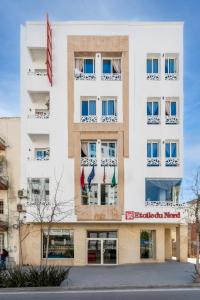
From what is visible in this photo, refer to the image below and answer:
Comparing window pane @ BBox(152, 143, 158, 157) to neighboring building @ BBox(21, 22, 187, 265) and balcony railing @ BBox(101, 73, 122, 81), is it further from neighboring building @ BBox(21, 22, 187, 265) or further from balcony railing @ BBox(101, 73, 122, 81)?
balcony railing @ BBox(101, 73, 122, 81)

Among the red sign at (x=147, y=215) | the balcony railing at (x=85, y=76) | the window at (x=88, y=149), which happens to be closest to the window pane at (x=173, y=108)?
the balcony railing at (x=85, y=76)

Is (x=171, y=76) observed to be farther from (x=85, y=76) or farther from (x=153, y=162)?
(x=153, y=162)

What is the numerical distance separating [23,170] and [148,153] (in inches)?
414

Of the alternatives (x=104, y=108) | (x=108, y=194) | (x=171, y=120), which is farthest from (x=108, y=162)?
(x=171, y=120)

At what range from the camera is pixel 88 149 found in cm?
3111

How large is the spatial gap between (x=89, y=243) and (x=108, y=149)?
797cm

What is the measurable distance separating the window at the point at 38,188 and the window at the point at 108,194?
4.57 metres

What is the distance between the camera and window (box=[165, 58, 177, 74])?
31.8 m

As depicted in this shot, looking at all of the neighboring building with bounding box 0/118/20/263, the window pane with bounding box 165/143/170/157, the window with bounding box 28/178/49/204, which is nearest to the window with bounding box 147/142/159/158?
the window pane with bounding box 165/143/170/157

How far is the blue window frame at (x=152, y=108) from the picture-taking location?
3147 cm

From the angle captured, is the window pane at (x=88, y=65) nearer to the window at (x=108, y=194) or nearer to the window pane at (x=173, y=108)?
the window pane at (x=173, y=108)

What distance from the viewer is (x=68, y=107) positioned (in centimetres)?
3098

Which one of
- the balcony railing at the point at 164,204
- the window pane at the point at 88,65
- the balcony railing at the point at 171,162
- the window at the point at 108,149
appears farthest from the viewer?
the window pane at the point at 88,65

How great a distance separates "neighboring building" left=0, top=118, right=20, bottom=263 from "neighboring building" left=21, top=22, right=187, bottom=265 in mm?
1471
